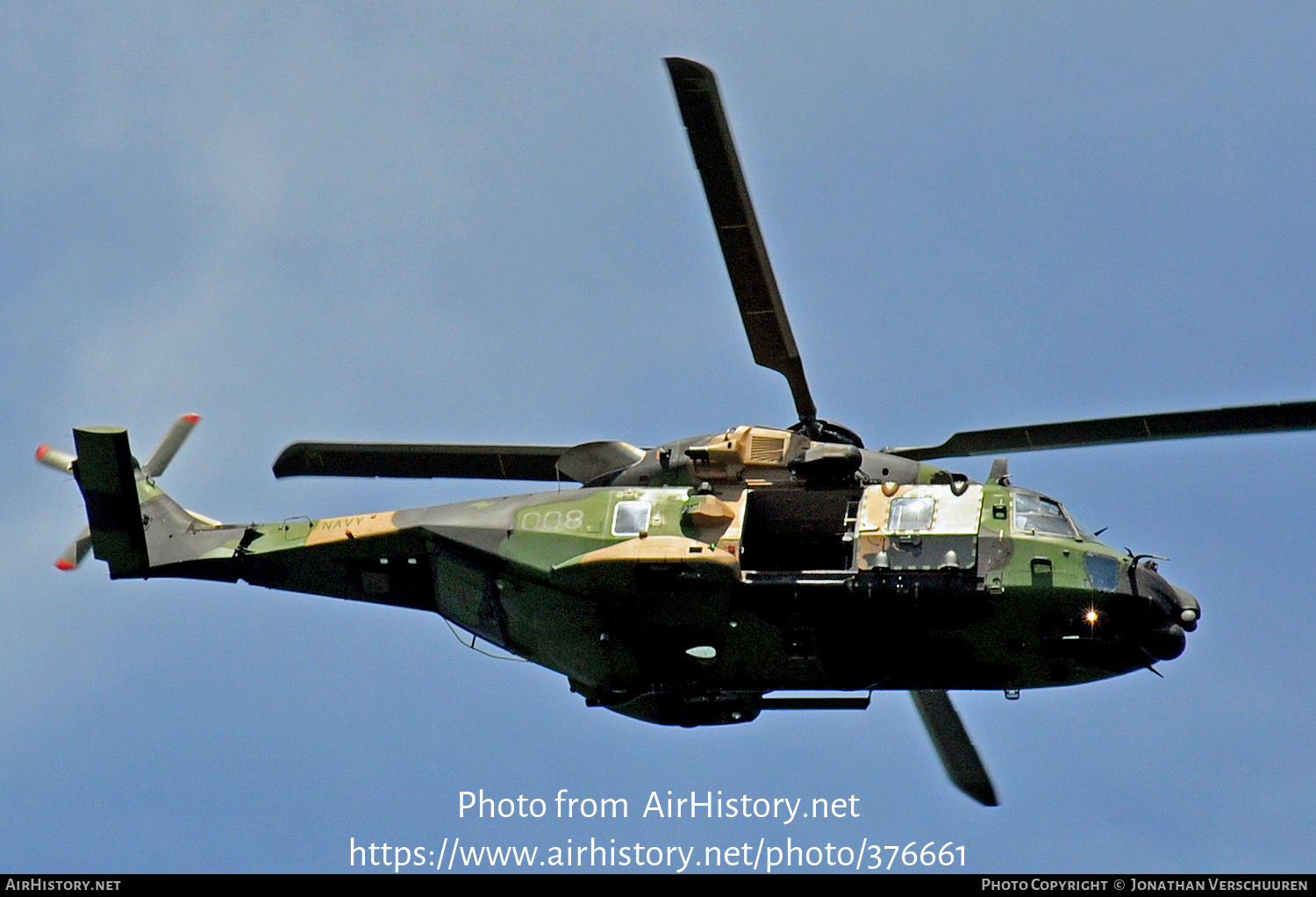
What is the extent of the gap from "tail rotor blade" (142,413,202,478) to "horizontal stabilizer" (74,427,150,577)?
2.50 m

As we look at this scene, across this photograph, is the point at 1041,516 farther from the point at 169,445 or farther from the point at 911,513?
the point at 169,445

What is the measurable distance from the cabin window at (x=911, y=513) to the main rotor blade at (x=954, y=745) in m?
4.30

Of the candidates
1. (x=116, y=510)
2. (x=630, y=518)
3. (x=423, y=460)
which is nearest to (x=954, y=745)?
(x=630, y=518)

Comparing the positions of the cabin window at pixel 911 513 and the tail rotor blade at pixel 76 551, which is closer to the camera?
the cabin window at pixel 911 513

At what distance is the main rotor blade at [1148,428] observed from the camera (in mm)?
24672

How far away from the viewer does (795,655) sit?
24.5m

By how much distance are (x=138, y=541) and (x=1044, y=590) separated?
14.4 m

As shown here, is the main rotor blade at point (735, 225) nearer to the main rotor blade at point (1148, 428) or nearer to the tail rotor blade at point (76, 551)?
the main rotor blade at point (1148, 428)

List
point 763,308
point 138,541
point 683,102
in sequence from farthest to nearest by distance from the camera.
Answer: point 138,541
point 763,308
point 683,102

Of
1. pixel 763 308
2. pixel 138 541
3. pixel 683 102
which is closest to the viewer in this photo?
pixel 683 102

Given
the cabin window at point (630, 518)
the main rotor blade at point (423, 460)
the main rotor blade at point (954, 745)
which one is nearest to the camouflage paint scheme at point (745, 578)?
the cabin window at point (630, 518)

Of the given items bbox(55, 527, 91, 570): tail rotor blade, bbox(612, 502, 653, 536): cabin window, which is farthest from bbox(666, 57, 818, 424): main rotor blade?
bbox(55, 527, 91, 570): tail rotor blade

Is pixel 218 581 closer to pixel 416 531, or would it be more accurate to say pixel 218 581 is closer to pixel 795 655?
pixel 416 531
